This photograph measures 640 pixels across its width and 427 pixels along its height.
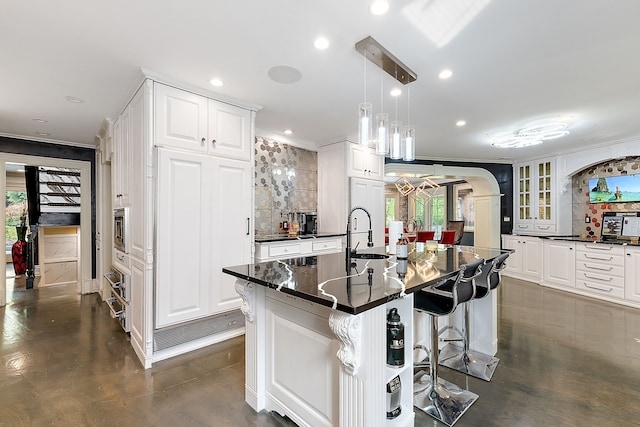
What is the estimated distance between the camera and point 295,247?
358 centimetres

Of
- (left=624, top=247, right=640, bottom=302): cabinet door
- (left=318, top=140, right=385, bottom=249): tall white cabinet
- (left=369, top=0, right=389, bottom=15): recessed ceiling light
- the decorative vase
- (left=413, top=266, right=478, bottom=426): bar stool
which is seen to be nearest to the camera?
(left=369, top=0, right=389, bottom=15): recessed ceiling light

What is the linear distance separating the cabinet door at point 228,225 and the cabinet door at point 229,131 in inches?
4.1

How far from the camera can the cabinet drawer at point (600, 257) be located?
416 centimetres

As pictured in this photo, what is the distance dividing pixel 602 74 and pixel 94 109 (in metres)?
4.89

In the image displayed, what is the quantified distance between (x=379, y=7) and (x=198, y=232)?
2213mm

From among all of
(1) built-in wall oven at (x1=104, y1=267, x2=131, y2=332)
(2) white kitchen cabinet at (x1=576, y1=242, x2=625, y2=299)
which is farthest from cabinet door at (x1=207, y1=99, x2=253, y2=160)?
(2) white kitchen cabinet at (x1=576, y1=242, x2=625, y2=299)

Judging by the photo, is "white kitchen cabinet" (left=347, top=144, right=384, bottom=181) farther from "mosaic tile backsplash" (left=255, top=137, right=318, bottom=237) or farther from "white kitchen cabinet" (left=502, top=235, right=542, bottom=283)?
"white kitchen cabinet" (left=502, top=235, right=542, bottom=283)

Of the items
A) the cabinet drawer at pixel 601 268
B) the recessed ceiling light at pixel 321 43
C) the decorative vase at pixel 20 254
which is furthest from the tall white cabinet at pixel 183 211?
the cabinet drawer at pixel 601 268

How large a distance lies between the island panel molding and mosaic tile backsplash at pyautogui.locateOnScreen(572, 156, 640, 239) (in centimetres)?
568

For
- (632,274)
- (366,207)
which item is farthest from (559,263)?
(366,207)

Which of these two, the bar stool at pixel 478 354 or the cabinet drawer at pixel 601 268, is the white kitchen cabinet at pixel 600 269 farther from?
A: the bar stool at pixel 478 354

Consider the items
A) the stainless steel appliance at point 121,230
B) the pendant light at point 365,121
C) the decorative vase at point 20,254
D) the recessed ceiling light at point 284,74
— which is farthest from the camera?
the decorative vase at point 20,254

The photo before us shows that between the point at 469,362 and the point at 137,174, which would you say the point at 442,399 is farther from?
the point at 137,174

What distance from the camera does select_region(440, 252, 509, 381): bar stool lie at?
7.22 feet
